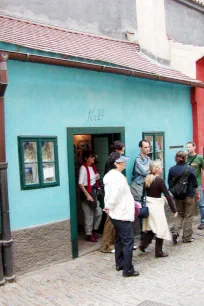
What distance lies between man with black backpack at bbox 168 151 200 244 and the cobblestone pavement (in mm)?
744

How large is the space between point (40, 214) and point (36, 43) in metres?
2.82

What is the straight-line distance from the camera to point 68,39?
7320mm

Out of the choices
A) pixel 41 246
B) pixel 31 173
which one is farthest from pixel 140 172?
pixel 41 246

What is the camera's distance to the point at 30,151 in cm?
581

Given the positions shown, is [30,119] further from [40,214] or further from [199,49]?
[199,49]

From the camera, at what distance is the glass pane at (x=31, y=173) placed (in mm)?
5727

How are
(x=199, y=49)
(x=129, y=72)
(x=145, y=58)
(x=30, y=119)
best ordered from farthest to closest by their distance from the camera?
(x=199, y=49)
(x=145, y=58)
(x=129, y=72)
(x=30, y=119)

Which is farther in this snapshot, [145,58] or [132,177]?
[145,58]

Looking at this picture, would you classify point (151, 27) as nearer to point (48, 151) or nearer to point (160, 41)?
point (160, 41)

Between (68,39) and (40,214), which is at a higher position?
(68,39)

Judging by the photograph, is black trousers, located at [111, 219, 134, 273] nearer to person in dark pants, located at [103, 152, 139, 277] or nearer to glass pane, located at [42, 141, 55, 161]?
person in dark pants, located at [103, 152, 139, 277]

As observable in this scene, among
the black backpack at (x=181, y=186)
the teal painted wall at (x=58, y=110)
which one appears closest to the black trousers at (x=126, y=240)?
the teal painted wall at (x=58, y=110)

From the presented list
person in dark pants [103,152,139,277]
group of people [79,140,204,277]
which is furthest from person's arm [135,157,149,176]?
person in dark pants [103,152,139,277]

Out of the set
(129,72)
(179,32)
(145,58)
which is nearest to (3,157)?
(129,72)
